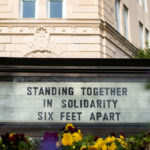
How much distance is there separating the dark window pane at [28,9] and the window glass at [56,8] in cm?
110

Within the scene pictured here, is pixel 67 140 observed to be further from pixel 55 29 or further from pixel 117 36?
pixel 117 36

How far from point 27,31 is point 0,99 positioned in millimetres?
13831

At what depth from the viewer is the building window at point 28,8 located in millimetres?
17703

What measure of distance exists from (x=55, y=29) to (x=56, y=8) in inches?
62.9

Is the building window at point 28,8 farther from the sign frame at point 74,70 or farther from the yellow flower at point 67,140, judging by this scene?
the yellow flower at point 67,140

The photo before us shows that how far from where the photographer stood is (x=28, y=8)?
58.7 ft

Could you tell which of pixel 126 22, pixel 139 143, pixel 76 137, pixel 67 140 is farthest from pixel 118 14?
pixel 67 140

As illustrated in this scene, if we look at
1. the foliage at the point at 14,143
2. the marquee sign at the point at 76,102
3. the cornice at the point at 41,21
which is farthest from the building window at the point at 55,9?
the foliage at the point at 14,143

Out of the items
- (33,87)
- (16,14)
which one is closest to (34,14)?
(16,14)

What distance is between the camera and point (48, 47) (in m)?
16.8

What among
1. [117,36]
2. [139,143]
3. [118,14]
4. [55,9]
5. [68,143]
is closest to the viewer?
[68,143]

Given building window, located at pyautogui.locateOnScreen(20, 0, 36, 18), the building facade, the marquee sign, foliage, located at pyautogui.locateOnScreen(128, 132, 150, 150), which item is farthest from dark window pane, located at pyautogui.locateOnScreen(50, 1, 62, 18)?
foliage, located at pyautogui.locateOnScreen(128, 132, 150, 150)

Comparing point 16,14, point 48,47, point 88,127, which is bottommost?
point 88,127

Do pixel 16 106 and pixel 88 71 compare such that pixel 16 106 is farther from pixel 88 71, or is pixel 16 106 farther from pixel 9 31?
pixel 9 31
